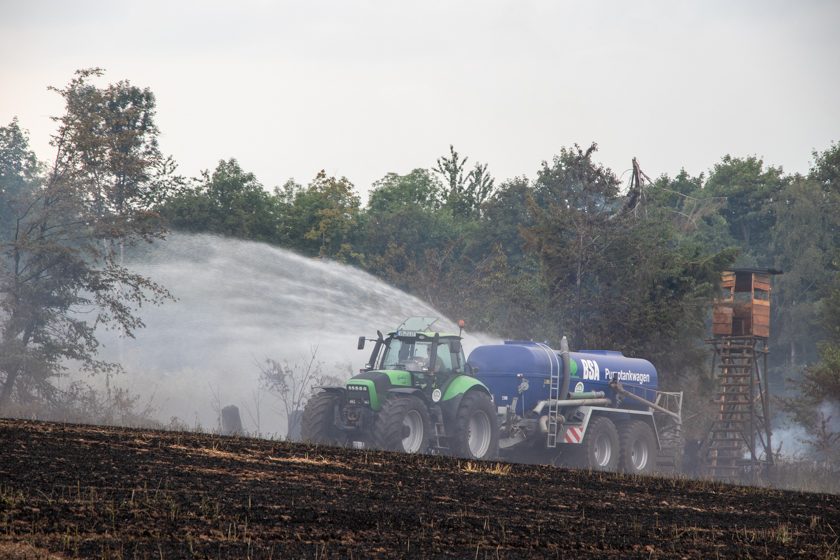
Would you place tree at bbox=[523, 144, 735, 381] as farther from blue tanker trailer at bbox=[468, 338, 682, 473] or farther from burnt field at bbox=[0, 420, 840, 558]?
burnt field at bbox=[0, 420, 840, 558]

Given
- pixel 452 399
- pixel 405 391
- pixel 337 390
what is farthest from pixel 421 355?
pixel 337 390

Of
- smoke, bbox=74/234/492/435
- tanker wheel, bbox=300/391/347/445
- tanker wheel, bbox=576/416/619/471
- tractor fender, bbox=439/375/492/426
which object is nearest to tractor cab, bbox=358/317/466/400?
tractor fender, bbox=439/375/492/426

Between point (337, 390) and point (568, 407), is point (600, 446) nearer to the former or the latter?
point (568, 407)

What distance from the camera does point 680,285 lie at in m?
38.8

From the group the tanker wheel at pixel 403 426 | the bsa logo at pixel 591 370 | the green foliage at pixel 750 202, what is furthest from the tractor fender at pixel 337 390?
the green foliage at pixel 750 202

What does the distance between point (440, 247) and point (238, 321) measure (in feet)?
95.3

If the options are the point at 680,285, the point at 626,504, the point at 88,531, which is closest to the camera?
the point at 88,531

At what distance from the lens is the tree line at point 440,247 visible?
3397cm

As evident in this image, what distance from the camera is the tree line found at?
34.0 meters

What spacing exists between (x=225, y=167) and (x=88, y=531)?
45.2 m

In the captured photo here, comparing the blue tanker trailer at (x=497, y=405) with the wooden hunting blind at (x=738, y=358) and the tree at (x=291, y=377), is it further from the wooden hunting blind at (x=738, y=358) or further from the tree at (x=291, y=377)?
the tree at (x=291, y=377)

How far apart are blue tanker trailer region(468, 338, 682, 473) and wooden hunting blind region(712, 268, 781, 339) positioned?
33.3 feet

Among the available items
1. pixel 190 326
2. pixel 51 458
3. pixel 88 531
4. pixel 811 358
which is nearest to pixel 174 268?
pixel 190 326

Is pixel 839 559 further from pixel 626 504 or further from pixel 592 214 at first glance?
pixel 592 214
